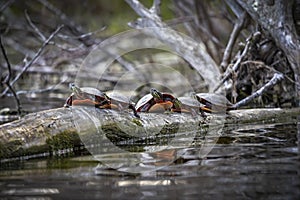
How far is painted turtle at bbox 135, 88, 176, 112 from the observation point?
4.48 metres

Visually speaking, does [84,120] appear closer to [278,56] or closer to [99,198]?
[99,198]

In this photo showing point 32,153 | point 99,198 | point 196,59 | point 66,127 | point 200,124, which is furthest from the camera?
point 196,59

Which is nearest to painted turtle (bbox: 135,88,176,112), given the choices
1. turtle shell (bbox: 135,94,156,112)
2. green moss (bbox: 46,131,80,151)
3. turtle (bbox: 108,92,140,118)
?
turtle shell (bbox: 135,94,156,112)

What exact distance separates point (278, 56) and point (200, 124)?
A: 2410 millimetres

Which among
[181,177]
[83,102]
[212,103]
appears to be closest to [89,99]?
[83,102]

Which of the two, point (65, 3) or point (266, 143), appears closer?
point (266, 143)

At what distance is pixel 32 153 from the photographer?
11.1ft

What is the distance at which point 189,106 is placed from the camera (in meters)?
4.65

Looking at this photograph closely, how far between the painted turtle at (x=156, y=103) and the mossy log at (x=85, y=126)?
4.4 inches

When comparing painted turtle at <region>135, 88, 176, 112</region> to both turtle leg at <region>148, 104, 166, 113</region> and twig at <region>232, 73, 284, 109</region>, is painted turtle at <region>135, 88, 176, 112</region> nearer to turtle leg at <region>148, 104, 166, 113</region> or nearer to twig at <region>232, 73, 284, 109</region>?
turtle leg at <region>148, 104, 166, 113</region>

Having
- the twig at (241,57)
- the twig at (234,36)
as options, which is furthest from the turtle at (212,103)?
the twig at (234,36)

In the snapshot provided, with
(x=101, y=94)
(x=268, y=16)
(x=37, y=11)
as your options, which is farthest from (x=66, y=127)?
(x=37, y=11)

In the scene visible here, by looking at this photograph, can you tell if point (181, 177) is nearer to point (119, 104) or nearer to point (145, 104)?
point (119, 104)

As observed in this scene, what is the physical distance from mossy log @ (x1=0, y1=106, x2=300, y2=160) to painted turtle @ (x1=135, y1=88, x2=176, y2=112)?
0.11 m
